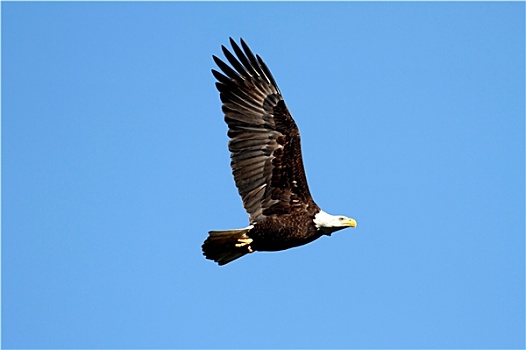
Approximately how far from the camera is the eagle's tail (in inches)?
366

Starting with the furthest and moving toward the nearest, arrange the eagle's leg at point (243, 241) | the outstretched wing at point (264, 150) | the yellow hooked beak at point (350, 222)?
the outstretched wing at point (264, 150) → the eagle's leg at point (243, 241) → the yellow hooked beak at point (350, 222)

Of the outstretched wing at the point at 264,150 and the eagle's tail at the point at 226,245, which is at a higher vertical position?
the outstretched wing at the point at 264,150

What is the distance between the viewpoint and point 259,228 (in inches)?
365

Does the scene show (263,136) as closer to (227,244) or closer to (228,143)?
(228,143)

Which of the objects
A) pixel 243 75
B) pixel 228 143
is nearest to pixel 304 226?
pixel 228 143

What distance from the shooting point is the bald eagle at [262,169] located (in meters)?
9.18

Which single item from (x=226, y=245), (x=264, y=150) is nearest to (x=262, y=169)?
(x=264, y=150)

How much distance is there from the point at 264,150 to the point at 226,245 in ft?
4.96

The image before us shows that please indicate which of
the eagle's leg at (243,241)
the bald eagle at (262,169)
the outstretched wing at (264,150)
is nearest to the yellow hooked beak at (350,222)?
A: the bald eagle at (262,169)

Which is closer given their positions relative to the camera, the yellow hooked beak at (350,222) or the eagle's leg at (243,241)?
the yellow hooked beak at (350,222)

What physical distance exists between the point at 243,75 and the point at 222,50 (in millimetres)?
510

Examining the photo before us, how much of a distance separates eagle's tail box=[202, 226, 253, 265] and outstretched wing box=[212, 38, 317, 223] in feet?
1.09

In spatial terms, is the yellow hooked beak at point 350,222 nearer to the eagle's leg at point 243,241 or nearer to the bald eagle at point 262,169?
the bald eagle at point 262,169

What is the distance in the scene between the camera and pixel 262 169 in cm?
955
